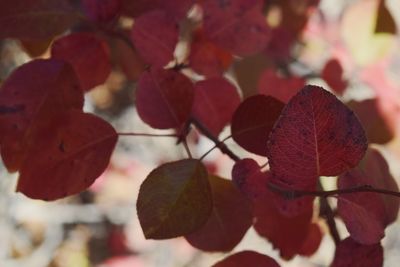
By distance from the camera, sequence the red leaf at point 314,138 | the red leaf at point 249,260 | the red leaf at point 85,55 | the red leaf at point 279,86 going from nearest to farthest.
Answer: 1. the red leaf at point 314,138
2. the red leaf at point 249,260
3. the red leaf at point 85,55
4. the red leaf at point 279,86

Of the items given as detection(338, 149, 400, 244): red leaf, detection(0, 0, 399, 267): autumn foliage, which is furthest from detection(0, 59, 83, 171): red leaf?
detection(338, 149, 400, 244): red leaf

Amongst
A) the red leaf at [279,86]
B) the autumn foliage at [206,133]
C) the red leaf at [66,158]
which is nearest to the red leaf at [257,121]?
the autumn foliage at [206,133]

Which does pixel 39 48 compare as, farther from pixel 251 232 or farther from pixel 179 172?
pixel 251 232

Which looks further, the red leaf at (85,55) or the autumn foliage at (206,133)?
the red leaf at (85,55)

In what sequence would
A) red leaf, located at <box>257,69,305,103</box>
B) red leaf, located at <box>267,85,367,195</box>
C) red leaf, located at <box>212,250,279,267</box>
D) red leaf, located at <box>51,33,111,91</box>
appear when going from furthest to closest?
red leaf, located at <box>257,69,305,103</box>, red leaf, located at <box>51,33,111,91</box>, red leaf, located at <box>212,250,279,267</box>, red leaf, located at <box>267,85,367,195</box>

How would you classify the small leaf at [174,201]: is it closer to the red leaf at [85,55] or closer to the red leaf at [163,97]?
the red leaf at [163,97]

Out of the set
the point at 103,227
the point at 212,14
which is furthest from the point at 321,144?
the point at 103,227

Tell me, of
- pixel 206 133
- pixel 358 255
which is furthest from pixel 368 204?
pixel 206 133

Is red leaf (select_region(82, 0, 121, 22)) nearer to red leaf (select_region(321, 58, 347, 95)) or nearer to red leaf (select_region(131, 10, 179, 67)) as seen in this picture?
red leaf (select_region(131, 10, 179, 67))
